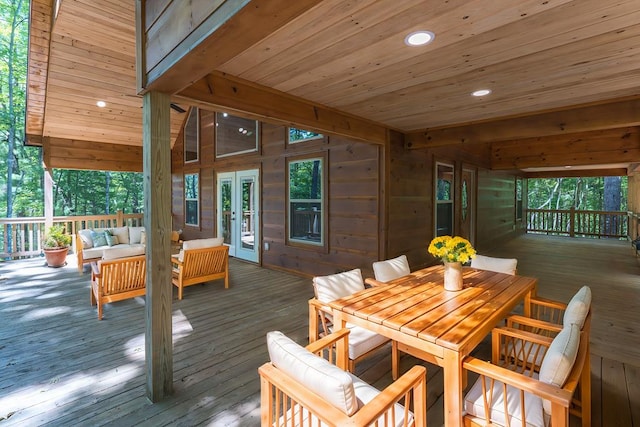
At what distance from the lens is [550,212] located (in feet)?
36.8

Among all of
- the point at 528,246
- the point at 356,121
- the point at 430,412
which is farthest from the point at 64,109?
the point at 528,246

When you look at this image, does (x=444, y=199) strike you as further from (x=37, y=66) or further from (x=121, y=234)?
(x=37, y=66)

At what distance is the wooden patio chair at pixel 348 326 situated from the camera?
6.57ft

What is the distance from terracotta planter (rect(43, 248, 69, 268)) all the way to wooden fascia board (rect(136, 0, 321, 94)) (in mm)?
6046

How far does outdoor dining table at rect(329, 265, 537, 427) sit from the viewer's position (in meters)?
1.45

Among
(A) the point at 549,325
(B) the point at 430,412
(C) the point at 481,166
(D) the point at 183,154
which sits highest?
(D) the point at 183,154

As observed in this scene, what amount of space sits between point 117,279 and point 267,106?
2.81m

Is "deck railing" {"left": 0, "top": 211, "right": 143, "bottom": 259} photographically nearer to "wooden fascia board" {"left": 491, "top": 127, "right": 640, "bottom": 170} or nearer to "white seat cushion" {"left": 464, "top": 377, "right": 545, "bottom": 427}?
"white seat cushion" {"left": 464, "top": 377, "right": 545, "bottom": 427}

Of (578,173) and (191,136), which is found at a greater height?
(191,136)

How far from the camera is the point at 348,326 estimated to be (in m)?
2.29

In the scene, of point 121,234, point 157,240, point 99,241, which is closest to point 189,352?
point 157,240

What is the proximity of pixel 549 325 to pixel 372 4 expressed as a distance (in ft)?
7.04

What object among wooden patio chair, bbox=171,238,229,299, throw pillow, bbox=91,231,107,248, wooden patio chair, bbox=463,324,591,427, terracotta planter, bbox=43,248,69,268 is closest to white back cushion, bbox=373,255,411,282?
wooden patio chair, bbox=463,324,591,427

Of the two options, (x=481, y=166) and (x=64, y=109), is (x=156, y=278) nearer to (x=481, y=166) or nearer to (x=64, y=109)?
(x=64, y=109)
